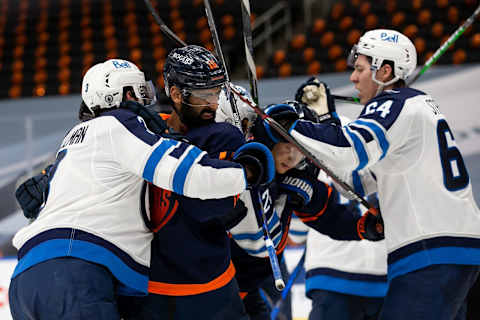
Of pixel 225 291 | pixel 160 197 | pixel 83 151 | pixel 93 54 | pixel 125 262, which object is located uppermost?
pixel 83 151

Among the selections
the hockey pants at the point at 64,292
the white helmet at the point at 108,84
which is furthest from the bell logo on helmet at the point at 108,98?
the hockey pants at the point at 64,292

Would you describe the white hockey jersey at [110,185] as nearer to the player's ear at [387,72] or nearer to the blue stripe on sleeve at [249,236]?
the blue stripe on sleeve at [249,236]

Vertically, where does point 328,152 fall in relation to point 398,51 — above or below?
below

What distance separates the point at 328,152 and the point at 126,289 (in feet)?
2.82

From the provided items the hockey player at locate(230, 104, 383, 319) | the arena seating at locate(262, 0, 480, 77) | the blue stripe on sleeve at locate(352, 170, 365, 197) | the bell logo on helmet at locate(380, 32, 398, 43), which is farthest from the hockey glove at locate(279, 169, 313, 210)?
the arena seating at locate(262, 0, 480, 77)

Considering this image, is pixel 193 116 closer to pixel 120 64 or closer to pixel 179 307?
pixel 120 64

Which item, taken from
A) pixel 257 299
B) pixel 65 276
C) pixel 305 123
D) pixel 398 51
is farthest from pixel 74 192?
pixel 398 51

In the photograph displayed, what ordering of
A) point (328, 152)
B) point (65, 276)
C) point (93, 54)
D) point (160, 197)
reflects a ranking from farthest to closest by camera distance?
point (93, 54), point (328, 152), point (160, 197), point (65, 276)

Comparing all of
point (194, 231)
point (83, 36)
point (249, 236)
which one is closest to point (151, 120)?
point (194, 231)

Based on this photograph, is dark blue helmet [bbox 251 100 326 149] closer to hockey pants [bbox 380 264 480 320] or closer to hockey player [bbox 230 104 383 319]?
hockey player [bbox 230 104 383 319]

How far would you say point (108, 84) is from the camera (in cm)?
218

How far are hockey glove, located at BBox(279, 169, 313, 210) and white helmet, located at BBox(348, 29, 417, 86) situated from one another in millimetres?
513

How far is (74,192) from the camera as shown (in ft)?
6.40

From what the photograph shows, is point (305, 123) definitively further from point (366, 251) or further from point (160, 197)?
point (366, 251)
